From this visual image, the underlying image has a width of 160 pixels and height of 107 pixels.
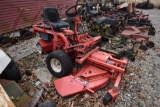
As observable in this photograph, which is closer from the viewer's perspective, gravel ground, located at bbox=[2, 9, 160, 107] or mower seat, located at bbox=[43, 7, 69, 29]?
gravel ground, located at bbox=[2, 9, 160, 107]

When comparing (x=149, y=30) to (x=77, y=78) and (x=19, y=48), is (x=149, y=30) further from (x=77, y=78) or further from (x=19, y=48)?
(x=19, y=48)

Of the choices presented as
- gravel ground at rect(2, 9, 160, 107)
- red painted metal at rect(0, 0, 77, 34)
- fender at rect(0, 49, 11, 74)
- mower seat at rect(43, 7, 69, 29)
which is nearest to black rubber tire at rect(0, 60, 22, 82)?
fender at rect(0, 49, 11, 74)

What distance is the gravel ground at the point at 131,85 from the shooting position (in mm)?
2449

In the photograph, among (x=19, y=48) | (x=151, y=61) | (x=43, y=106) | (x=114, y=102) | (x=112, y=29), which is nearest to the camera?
(x=43, y=106)

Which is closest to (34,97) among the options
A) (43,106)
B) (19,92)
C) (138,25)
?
(19,92)

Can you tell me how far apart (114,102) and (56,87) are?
1018 mm

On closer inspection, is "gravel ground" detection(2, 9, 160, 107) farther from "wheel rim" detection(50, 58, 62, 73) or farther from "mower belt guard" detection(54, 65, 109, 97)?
"wheel rim" detection(50, 58, 62, 73)

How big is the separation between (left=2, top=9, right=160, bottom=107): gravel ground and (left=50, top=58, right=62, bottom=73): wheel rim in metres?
0.42

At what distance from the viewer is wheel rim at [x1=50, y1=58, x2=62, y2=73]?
9.85 ft

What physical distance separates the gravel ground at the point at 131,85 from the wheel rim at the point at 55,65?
42 cm

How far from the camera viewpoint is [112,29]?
5.29 meters

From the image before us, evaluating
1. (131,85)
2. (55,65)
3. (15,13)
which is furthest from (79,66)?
(15,13)

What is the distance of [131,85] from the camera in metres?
2.84

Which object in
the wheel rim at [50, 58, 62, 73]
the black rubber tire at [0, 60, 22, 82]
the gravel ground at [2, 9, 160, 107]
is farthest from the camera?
the wheel rim at [50, 58, 62, 73]
